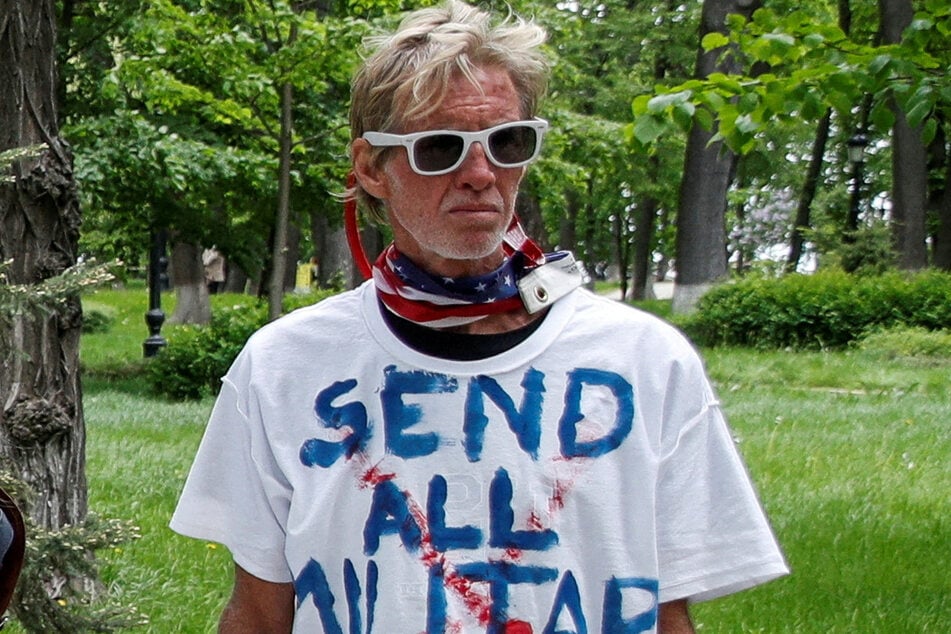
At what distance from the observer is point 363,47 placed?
259 centimetres

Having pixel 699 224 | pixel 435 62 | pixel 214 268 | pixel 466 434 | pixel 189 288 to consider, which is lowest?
pixel 214 268

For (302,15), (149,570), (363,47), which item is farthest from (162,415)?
(363,47)

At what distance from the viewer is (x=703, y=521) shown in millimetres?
2275

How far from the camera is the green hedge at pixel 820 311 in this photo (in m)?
20.8

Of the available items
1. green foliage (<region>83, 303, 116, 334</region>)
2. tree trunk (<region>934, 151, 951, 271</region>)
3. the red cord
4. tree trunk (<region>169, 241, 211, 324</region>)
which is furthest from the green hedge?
the red cord

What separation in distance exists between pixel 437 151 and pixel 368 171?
0.72 feet

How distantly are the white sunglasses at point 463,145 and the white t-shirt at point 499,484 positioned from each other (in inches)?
9.5

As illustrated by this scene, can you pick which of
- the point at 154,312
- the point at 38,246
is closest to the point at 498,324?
the point at 38,246

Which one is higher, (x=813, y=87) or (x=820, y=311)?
(x=813, y=87)

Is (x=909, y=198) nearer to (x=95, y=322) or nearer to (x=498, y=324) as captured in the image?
(x=95, y=322)

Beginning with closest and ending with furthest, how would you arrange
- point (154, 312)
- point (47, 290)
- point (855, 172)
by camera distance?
point (47, 290) → point (154, 312) → point (855, 172)

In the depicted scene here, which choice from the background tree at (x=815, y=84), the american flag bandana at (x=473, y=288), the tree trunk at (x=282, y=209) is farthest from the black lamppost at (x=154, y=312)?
the american flag bandana at (x=473, y=288)

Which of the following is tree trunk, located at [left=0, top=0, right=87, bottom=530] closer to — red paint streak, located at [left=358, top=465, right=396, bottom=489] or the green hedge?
red paint streak, located at [left=358, top=465, right=396, bottom=489]

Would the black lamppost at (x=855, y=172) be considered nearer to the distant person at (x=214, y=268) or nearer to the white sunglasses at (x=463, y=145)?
the distant person at (x=214, y=268)
